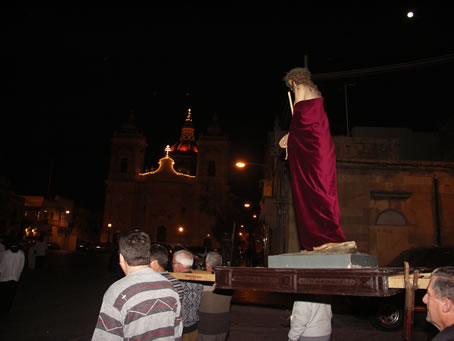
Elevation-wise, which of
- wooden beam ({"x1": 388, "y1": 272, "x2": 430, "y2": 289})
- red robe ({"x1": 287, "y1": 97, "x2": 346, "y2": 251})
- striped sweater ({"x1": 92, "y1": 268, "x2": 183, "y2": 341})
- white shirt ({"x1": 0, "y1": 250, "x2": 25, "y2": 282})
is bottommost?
white shirt ({"x1": 0, "y1": 250, "x2": 25, "y2": 282})

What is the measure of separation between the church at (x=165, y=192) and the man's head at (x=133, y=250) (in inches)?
2549

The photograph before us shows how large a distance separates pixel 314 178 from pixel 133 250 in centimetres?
199

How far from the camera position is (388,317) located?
30.8 feet

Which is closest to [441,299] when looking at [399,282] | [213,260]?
[399,282]

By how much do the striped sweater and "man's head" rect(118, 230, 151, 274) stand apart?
0.29 ft

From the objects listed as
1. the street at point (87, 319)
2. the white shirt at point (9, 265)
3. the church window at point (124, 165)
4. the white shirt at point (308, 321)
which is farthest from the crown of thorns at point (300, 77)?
the church window at point (124, 165)

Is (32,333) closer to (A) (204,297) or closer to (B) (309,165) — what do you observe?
(A) (204,297)

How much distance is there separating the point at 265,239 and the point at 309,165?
19.6 meters

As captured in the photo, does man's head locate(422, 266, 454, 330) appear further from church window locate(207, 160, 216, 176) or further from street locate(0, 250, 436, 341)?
church window locate(207, 160, 216, 176)

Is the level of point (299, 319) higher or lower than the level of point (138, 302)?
lower

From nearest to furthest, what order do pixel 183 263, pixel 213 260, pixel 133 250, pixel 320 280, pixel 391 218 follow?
pixel 320 280
pixel 133 250
pixel 183 263
pixel 213 260
pixel 391 218

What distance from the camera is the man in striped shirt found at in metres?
2.80

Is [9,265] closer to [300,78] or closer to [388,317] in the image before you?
[300,78]

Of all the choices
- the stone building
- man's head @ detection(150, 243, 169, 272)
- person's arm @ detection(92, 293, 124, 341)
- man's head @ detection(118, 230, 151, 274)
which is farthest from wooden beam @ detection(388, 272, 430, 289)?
the stone building
